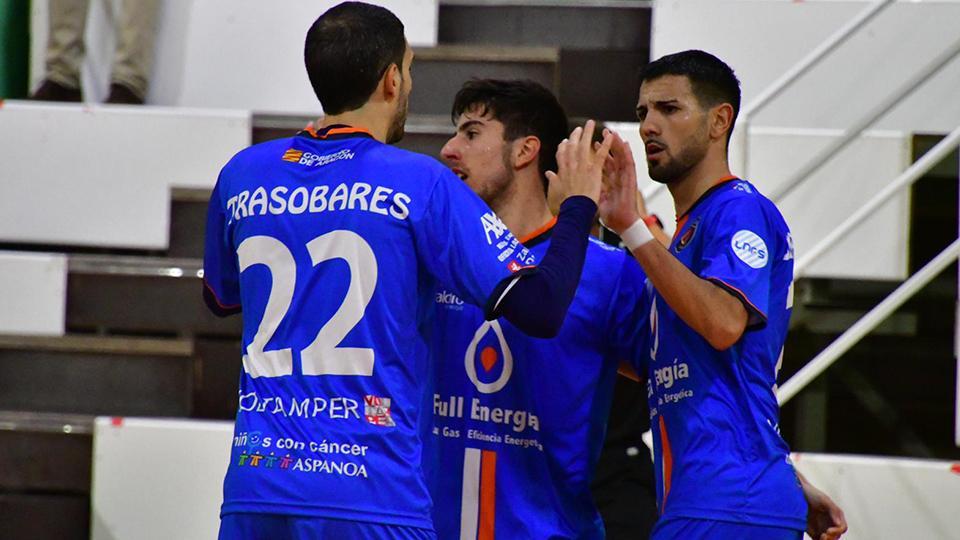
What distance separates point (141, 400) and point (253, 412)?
2.95 m

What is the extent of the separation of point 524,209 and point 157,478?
2293 millimetres

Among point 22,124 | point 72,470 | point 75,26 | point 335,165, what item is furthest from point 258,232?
point 75,26

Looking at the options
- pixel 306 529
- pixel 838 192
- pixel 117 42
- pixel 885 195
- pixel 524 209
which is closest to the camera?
pixel 306 529

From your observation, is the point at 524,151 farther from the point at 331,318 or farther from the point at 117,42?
the point at 117,42

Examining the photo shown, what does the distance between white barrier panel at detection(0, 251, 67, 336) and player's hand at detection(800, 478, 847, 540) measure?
355 cm

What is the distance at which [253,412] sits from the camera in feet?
8.29

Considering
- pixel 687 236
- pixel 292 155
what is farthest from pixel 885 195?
pixel 292 155

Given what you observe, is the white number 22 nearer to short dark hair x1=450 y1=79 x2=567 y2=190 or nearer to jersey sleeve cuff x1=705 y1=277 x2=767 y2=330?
jersey sleeve cuff x1=705 y1=277 x2=767 y2=330

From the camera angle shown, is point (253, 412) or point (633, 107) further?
point (633, 107)

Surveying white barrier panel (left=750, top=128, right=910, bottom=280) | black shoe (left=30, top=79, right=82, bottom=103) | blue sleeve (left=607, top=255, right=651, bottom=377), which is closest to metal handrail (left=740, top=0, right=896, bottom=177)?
white barrier panel (left=750, top=128, right=910, bottom=280)

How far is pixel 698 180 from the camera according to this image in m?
2.94

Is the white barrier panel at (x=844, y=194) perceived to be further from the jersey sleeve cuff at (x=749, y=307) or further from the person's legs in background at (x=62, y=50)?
the person's legs in background at (x=62, y=50)

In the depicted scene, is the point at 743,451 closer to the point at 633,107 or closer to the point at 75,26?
the point at 633,107

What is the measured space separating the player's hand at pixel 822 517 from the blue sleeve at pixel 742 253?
0.43m
